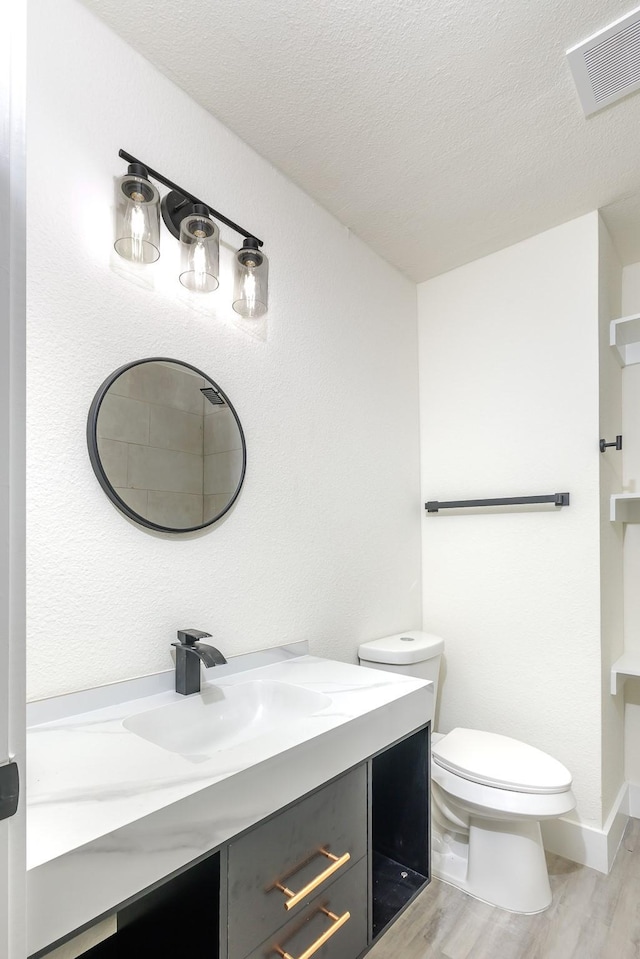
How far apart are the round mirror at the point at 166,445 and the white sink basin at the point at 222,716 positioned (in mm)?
435

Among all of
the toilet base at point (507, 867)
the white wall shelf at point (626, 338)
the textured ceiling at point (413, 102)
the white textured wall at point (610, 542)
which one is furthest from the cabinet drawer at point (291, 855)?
the white wall shelf at point (626, 338)

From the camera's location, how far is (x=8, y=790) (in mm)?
522

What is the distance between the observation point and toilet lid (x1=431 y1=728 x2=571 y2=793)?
5.27 ft

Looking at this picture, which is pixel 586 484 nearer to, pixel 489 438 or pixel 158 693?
pixel 489 438

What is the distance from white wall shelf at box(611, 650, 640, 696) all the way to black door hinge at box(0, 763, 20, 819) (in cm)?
206

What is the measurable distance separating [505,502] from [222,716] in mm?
1403

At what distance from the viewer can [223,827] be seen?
2.89 feet

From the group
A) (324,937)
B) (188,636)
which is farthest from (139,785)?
(324,937)

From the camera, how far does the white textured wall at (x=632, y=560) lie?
229cm

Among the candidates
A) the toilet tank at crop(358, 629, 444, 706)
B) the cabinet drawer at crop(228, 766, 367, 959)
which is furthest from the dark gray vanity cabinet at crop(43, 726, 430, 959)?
the toilet tank at crop(358, 629, 444, 706)

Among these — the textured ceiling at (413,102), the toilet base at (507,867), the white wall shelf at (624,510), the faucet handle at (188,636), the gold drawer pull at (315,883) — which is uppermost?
the textured ceiling at (413,102)

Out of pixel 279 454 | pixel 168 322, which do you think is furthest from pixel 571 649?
pixel 168 322

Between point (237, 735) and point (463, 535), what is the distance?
4.47ft

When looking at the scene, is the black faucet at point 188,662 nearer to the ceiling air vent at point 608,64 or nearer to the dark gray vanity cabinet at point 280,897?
the dark gray vanity cabinet at point 280,897
